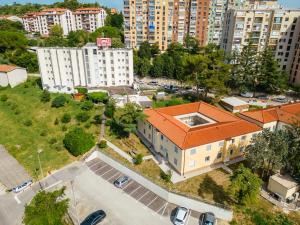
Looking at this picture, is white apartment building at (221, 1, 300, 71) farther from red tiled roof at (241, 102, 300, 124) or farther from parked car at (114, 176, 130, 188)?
parked car at (114, 176, 130, 188)

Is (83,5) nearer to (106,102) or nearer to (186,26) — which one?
(186,26)

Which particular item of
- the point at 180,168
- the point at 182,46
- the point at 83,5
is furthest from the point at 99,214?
the point at 83,5

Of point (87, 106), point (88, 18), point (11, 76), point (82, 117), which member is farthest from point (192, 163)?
point (88, 18)

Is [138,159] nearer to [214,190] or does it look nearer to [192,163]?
[192,163]

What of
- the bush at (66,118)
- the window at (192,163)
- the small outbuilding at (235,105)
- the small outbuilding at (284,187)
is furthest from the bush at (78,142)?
the small outbuilding at (235,105)

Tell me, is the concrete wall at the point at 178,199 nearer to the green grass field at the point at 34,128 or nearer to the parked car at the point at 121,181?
the parked car at the point at 121,181

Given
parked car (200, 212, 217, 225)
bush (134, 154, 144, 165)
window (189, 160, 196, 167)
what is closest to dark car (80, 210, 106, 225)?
bush (134, 154, 144, 165)
